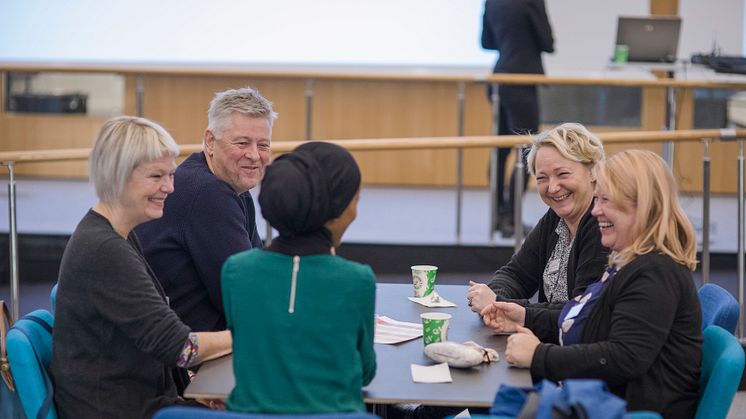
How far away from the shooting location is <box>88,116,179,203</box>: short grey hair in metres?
2.49

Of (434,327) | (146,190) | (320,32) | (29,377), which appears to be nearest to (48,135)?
(320,32)

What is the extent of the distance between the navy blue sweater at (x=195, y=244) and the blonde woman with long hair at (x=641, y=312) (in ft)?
2.86

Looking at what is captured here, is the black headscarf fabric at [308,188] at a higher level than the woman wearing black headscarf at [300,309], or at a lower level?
higher

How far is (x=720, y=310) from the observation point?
2.70 meters

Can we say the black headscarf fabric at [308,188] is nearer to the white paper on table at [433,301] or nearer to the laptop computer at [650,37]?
the white paper on table at [433,301]

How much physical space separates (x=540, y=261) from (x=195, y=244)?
1092 mm

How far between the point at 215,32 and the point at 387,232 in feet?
9.94

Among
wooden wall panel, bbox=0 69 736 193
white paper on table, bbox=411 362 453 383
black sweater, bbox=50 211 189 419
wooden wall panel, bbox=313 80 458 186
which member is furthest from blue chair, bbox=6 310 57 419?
wooden wall panel, bbox=313 80 458 186

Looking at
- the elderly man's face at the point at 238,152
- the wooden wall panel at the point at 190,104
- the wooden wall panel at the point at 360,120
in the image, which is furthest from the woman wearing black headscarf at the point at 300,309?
the wooden wall panel at the point at 190,104

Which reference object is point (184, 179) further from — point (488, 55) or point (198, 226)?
point (488, 55)

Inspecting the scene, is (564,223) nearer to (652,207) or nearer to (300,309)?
(652,207)

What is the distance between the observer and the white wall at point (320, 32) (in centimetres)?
817

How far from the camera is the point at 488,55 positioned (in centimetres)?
842

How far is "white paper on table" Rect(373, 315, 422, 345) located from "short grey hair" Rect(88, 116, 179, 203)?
0.73m
